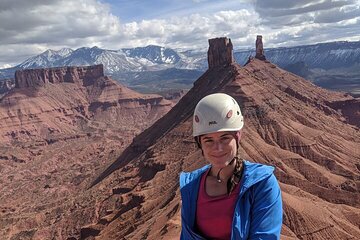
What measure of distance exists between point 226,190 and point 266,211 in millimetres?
775

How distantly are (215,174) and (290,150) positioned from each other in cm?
6827

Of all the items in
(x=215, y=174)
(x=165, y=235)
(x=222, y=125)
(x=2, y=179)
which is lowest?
(x=2, y=179)

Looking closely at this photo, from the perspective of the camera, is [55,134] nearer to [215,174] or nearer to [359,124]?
[359,124]

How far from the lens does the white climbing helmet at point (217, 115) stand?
5.93 meters

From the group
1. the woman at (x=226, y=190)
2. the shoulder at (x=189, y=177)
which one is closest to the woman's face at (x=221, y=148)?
the woman at (x=226, y=190)

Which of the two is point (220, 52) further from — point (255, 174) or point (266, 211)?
point (266, 211)

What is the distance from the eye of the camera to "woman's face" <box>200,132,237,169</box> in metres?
6.16

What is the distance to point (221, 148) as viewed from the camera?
6.15m

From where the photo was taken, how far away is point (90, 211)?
2808 inches

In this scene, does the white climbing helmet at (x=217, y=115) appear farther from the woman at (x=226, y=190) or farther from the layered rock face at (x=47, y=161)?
the layered rock face at (x=47, y=161)

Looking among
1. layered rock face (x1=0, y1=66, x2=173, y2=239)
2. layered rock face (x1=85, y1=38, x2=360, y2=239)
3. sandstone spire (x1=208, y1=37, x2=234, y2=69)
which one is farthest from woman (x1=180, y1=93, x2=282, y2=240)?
sandstone spire (x1=208, y1=37, x2=234, y2=69)

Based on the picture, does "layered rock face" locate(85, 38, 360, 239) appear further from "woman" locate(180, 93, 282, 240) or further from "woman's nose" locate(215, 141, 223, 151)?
"woman's nose" locate(215, 141, 223, 151)

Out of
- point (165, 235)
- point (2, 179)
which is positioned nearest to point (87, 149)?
point (2, 179)

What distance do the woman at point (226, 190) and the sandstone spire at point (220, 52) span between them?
9109 centimetres
